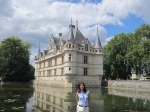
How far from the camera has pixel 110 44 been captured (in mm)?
51469

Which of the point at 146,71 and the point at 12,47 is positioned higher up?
the point at 12,47

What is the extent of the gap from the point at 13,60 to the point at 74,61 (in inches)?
779

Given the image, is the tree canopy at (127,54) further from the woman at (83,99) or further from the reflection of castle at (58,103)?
the woman at (83,99)

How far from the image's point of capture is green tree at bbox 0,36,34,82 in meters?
52.4

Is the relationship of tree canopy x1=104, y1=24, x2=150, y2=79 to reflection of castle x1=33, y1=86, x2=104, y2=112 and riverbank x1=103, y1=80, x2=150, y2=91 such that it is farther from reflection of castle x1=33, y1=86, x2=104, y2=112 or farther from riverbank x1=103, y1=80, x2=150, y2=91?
reflection of castle x1=33, y1=86, x2=104, y2=112

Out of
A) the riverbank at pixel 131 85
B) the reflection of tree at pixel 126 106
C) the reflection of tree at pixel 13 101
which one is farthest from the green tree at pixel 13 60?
the reflection of tree at pixel 126 106

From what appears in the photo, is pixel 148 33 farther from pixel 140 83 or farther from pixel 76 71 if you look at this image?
pixel 76 71

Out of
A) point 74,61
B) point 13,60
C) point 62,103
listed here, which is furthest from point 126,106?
point 13,60

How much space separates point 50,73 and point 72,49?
39.7ft

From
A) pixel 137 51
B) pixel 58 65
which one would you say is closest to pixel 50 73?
pixel 58 65

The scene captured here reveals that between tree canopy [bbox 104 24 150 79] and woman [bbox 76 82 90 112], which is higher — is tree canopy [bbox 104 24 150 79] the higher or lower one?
the higher one

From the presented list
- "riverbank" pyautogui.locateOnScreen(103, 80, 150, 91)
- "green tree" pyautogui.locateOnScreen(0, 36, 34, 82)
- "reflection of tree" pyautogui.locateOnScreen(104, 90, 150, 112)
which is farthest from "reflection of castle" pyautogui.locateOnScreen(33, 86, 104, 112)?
"green tree" pyautogui.locateOnScreen(0, 36, 34, 82)

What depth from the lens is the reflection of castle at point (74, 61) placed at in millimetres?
39438

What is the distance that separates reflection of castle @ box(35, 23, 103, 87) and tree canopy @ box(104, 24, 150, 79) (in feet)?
21.4
